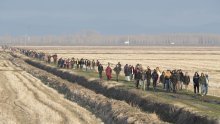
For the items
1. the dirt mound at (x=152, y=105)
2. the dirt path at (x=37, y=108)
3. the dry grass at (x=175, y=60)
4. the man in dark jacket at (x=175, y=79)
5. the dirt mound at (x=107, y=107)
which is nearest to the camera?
the dirt mound at (x=152, y=105)

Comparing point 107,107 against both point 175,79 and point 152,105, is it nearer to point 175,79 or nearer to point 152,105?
point 152,105

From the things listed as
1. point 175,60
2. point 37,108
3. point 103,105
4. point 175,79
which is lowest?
point 175,60

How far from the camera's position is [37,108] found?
27.7 m

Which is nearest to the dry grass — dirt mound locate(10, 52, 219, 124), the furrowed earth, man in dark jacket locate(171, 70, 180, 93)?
man in dark jacket locate(171, 70, 180, 93)

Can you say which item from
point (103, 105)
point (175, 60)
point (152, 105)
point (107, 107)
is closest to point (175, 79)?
point (152, 105)

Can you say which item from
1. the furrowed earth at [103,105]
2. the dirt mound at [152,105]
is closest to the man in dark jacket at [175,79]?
the furrowed earth at [103,105]

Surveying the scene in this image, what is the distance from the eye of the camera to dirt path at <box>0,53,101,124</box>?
2402 cm

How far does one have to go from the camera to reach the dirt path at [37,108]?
24.0 meters

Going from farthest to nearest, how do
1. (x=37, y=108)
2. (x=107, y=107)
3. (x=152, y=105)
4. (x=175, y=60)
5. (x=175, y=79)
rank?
1. (x=175, y=60)
2. (x=175, y=79)
3. (x=37, y=108)
4. (x=152, y=105)
5. (x=107, y=107)

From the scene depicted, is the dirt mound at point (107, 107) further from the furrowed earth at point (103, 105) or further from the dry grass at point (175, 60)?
the dry grass at point (175, 60)

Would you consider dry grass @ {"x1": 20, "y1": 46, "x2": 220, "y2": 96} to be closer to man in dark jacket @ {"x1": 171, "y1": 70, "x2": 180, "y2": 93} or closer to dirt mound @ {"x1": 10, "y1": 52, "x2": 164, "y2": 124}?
man in dark jacket @ {"x1": 171, "y1": 70, "x2": 180, "y2": 93}

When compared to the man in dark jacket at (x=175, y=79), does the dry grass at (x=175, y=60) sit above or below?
below

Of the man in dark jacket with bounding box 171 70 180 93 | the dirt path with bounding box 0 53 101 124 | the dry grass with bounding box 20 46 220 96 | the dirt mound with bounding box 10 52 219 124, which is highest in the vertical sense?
the man in dark jacket with bounding box 171 70 180 93

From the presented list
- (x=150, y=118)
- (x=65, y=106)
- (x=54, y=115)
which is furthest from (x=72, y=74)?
(x=150, y=118)
